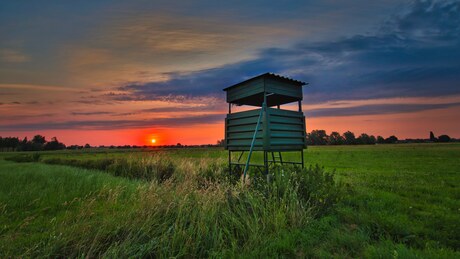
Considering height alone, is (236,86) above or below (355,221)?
above

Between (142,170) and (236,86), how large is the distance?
961 cm

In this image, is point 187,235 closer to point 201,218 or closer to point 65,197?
point 201,218

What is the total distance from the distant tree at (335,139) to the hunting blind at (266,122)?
304ft

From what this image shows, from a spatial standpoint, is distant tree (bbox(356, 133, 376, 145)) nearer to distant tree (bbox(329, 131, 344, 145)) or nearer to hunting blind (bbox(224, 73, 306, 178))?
distant tree (bbox(329, 131, 344, 145))

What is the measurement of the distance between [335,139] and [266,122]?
97286 millimetres

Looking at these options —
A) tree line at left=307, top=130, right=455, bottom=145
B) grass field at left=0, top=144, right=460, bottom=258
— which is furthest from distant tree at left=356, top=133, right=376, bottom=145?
grass field at left=0, top=144, right=460, bottom=258

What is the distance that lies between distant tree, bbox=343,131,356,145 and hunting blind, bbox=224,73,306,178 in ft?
310

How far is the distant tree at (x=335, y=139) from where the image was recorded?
303 ft

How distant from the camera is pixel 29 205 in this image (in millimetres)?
7438

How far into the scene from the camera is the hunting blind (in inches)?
343

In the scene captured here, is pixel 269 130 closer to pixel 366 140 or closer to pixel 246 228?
pixel 246 228

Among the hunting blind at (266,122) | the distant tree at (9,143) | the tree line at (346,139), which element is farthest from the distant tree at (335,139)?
the distant tree at (9,143)

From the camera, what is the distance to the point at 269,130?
8.61 metres

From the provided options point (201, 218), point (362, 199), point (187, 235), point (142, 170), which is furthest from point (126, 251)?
point (142, 170)
